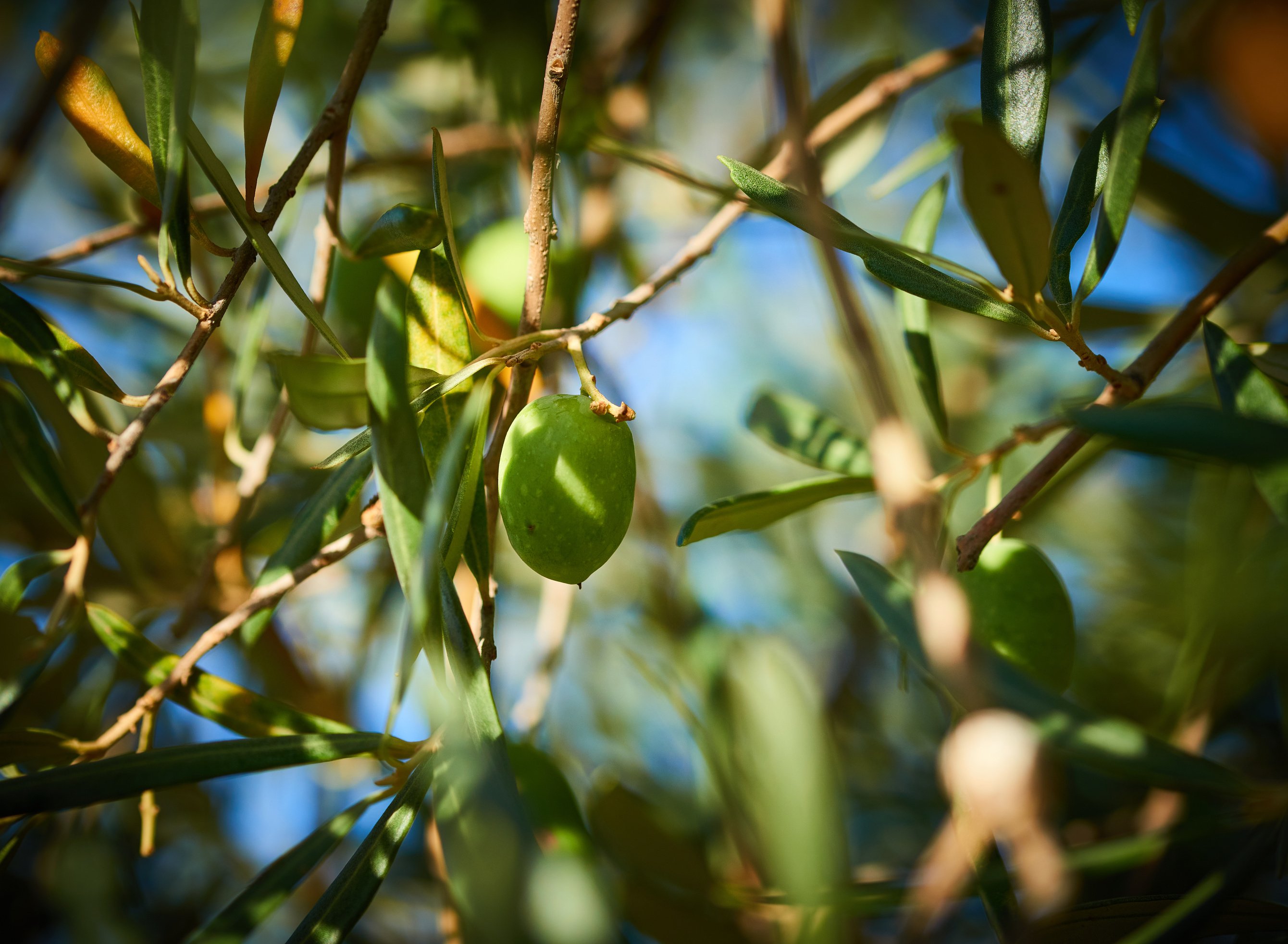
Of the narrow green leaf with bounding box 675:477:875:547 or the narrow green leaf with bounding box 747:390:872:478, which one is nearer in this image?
the narrow green leaf with bounding box 675:477:875:547

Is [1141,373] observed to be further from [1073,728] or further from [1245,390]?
[1073,728]

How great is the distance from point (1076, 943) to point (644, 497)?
757 millimetres

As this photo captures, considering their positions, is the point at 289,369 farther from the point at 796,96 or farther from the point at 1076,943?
the point at 1076,943

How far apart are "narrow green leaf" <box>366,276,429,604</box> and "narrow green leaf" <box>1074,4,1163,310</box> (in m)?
0.45

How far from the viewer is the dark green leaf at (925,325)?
2.50ft

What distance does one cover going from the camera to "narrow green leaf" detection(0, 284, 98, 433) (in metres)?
0.60

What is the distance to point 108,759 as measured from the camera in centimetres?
49

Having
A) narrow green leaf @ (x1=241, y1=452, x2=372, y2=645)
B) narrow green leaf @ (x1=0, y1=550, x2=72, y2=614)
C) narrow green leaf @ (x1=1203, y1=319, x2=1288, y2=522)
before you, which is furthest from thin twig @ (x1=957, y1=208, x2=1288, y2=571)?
narrow green leaf @ (x1=0, y1=550, x2=72, y2=614)

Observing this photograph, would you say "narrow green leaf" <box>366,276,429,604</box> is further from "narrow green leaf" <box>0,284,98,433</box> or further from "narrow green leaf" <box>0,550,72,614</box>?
"narrow green leaf" <box>0,550,72,614</box>

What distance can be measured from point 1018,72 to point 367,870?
72cm

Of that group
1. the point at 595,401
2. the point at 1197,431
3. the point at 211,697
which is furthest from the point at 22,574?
the point at 1197,431

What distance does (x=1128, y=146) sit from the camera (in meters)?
0.49

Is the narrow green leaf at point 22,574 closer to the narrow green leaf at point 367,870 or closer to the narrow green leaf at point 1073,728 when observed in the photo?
the narrow green leaf at point 367,870

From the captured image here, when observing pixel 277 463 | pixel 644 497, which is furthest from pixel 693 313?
pixel 277 463
